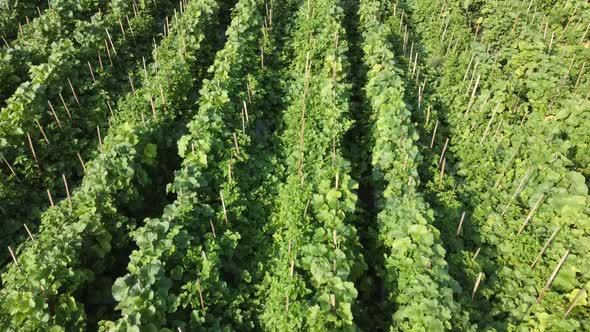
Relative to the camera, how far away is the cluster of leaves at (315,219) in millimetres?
4855

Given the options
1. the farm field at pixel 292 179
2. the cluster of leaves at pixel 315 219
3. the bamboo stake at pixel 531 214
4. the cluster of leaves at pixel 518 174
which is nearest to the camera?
the cluster of leaves at pixel 315 219

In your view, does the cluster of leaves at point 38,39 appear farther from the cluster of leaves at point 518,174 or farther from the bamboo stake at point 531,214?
the bamboo stake at point 531,214

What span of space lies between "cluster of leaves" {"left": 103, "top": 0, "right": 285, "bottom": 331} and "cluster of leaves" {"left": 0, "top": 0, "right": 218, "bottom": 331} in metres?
0.65

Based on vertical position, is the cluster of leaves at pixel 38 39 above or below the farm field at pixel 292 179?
above

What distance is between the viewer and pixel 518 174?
6613 millimetres

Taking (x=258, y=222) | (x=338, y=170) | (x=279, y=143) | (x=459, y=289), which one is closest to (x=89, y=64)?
(x=279, y=143)

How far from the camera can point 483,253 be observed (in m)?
6.03

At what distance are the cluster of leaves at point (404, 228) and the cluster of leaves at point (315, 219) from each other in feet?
1.71

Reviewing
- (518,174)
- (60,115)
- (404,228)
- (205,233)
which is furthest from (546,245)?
(60,115)

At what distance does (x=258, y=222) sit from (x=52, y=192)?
3.75m

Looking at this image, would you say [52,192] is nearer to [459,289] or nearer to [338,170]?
[338,170]

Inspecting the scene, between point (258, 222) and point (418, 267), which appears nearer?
point (418, 267)

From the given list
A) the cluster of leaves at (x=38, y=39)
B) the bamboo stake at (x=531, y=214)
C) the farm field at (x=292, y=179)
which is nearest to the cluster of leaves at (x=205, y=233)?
the farm field at (x=292, y=179)

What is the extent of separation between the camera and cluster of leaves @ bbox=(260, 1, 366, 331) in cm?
486
